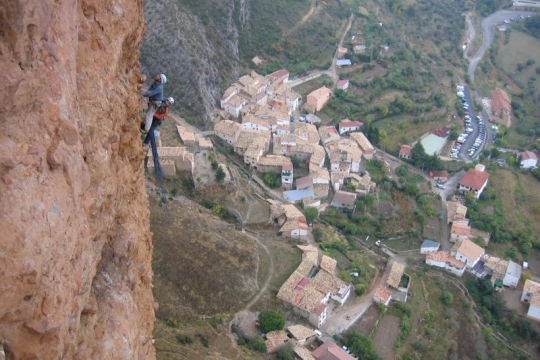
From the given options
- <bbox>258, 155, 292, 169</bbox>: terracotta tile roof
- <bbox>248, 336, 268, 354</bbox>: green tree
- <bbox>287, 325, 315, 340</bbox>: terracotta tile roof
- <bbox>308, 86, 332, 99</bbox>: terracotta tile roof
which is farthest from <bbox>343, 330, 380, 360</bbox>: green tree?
<bbox>308, 86, 332, 99</bbox>: terracotta tile roof

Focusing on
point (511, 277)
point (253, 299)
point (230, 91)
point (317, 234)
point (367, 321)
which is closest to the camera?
point (253, 299)

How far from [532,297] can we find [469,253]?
479cm

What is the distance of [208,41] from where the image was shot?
51656 millimetres

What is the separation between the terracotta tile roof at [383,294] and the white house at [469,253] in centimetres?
716

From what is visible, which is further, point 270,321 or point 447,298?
point 447,298

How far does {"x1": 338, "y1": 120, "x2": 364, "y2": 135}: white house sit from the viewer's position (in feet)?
160

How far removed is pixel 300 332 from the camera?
27797 mm

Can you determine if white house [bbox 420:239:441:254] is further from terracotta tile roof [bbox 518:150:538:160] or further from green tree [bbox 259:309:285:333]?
terracotta tile roof [bbox 518:150:538:160]

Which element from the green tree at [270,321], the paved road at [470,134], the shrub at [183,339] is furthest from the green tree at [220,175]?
the paved road at [470,134]

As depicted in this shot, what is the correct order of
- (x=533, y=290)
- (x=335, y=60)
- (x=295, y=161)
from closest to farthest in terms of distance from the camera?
(x=533, y=290) < (x=295, y=161) < (x=335, y=60)

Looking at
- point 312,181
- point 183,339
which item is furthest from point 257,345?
point 312,181

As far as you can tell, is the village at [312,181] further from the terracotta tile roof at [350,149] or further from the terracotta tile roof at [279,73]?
the terracotta tile roof at [279,73]

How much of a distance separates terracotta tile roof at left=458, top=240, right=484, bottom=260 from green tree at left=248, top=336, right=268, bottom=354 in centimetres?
1754

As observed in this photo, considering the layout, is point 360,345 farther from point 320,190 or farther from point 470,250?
point 320,190
